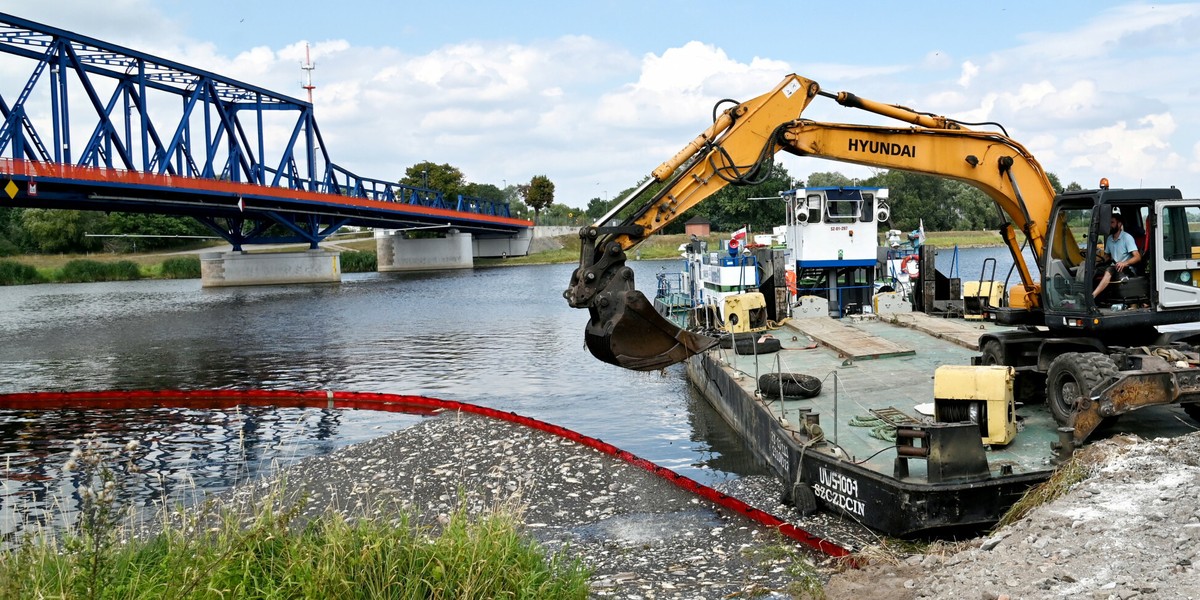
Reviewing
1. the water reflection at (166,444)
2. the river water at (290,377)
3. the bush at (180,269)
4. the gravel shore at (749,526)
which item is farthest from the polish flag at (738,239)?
the bush at (180,269)

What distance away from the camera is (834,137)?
12.8 metres

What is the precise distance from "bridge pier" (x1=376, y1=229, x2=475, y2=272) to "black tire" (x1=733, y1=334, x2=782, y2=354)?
91.4 metres

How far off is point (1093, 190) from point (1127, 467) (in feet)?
13.1

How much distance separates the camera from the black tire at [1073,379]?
9922 millimetres

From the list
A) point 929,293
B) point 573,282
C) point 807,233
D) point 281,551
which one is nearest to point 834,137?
point 573,282

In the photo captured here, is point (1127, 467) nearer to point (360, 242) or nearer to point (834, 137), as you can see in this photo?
point (834, 137)

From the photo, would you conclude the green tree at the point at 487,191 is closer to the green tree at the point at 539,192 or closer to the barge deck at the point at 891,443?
the green tree at the point at 539,192

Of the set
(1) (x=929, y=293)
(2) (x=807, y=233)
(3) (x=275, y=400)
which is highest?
(2) (x=807, y=233)

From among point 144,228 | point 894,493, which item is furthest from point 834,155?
point 144,228

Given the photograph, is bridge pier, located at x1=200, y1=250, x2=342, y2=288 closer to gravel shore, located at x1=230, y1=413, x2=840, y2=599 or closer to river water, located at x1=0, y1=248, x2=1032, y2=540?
river water, located at x1=0, y1=248, x2=1032, y2=540

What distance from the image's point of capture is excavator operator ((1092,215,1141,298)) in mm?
10961

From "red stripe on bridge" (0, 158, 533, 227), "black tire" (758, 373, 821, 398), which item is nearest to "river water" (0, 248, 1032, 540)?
"black tire" (758, 373, 821, 398)

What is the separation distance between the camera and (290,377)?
2786 centimetres

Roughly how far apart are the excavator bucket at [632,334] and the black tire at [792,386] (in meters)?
3.33
